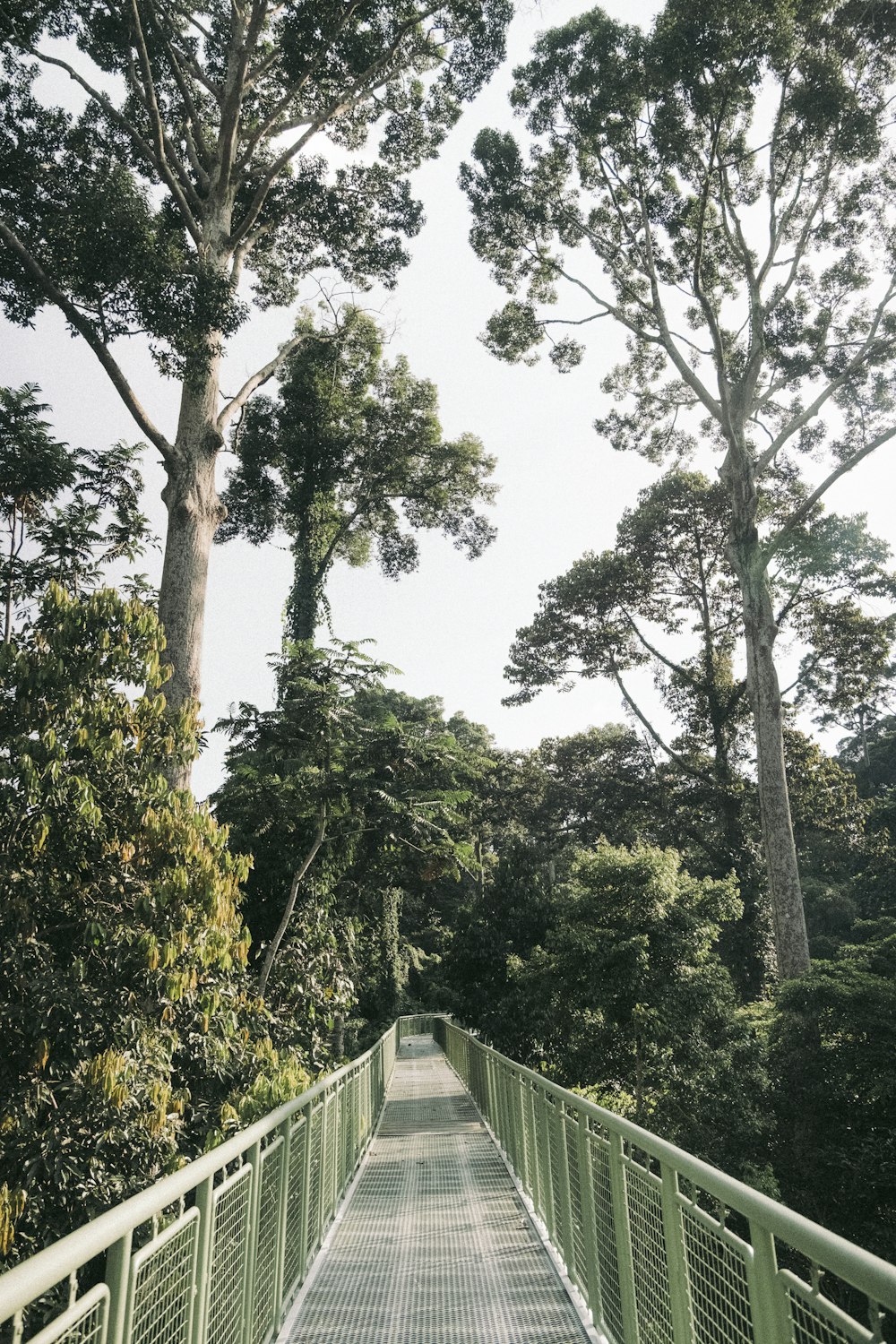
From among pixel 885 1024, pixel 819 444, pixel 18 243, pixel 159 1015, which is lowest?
pixel 885 1024

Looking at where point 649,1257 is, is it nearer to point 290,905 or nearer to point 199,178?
point 290,905

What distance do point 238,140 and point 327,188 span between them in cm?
155

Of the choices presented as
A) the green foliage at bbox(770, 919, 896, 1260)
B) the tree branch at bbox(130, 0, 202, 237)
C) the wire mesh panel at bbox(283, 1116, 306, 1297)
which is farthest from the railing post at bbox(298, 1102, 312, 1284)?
the tree branch at bbox(130, 0, 202, 237)

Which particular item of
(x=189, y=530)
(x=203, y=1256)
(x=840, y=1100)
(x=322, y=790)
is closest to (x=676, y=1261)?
(x=203, y=1256)

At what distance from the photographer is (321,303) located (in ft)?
54.1

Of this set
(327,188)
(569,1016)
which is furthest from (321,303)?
(569,1016)

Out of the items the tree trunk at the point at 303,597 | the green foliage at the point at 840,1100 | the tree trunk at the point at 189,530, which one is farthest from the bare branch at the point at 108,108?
the green foliage at the point at 840,1100

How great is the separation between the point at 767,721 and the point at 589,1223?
42.1ft

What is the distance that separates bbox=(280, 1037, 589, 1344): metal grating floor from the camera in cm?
420

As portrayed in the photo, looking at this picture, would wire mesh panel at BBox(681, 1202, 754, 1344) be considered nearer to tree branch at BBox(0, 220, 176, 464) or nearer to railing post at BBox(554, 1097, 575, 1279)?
railing post at BBox(554, 1097, 575, 1279)

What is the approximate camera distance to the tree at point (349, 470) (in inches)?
761

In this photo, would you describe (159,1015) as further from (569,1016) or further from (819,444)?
(819,444)

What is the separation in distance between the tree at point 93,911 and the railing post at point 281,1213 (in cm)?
71

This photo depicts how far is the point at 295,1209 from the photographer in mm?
5137
